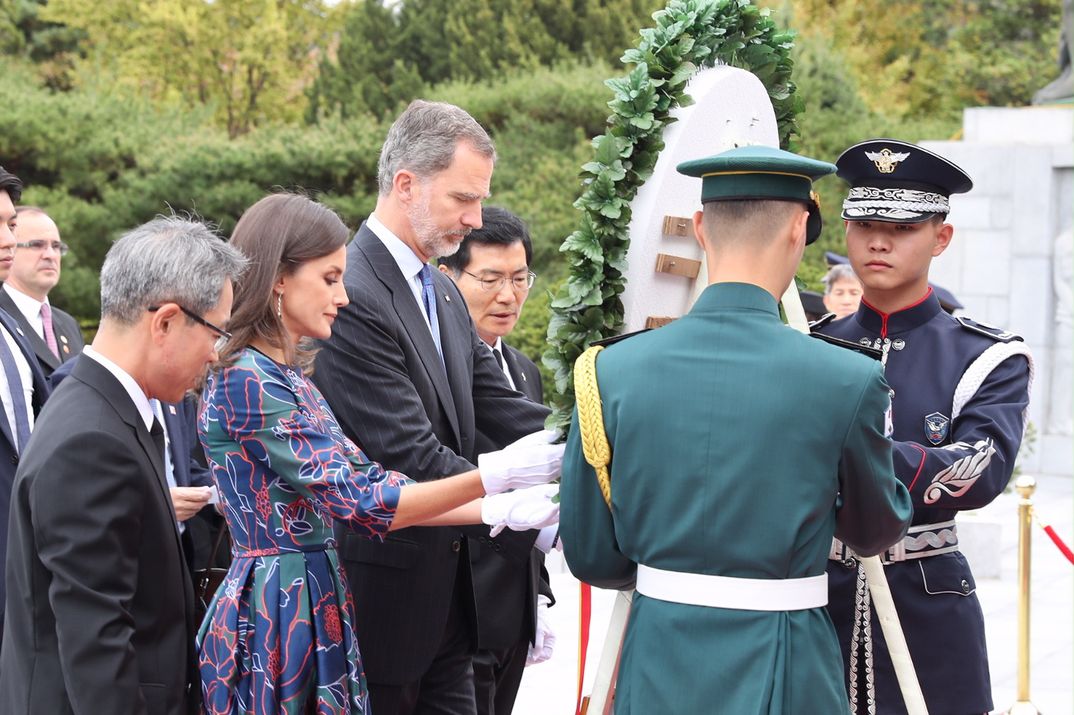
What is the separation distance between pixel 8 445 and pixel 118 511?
Answer: 2.18m

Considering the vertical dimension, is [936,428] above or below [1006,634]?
above

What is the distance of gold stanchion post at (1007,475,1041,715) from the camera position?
218 inches

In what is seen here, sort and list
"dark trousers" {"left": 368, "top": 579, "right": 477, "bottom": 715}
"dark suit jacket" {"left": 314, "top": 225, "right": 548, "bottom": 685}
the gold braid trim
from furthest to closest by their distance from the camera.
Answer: "dark trousers" {"left": 368, "top": 579, "right": 477, "bottom": 715} < "dark suit jacket" {"left": 314, "top": 225, "right": 548, "bottom": 685} < the gold braid trim

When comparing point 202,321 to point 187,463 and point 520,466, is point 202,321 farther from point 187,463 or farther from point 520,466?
point 187,463

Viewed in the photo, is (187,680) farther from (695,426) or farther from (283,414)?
(695,426)

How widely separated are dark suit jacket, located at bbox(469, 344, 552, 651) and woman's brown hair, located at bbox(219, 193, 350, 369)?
0.86m

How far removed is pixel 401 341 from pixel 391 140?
597mm

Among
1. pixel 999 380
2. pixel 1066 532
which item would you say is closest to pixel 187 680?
pixel 999 380

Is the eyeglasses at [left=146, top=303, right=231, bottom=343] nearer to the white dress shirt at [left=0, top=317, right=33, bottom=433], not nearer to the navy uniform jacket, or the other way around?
the navy uniform jacket

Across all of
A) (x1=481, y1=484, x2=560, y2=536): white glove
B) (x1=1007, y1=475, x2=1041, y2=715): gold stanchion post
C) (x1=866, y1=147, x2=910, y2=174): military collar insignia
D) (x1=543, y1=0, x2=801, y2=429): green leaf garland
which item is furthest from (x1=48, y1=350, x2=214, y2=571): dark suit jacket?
(x1=1007, y1=475, x2=1041, y2=715): gold stanchion post

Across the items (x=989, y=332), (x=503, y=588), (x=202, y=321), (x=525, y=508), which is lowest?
(x=503, y=588)

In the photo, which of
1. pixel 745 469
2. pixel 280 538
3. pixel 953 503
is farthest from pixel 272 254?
pixel 953 503

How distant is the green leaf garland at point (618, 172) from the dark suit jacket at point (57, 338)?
2.81 m

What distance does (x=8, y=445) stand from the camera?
14.4ft
